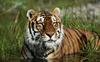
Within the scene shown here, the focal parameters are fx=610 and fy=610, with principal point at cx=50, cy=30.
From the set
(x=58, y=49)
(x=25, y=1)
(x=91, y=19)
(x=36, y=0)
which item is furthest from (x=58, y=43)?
(x=36, y=0)

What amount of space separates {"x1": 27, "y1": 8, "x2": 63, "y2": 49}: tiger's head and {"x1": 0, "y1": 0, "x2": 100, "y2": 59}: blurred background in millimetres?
502

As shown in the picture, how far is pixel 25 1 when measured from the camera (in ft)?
39.3

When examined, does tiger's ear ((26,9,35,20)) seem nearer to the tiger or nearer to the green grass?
Answer: the tiger

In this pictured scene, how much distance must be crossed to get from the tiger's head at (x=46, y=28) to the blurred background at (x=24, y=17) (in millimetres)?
502

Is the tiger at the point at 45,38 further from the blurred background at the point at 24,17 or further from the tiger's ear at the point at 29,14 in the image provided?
the blurred background at the point at 24,17

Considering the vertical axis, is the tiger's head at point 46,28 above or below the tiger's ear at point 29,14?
below

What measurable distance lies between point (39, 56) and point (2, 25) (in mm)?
1305

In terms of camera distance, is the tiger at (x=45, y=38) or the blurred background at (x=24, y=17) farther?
the blurred background at (x=24, y=17)

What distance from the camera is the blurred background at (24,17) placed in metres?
9.48

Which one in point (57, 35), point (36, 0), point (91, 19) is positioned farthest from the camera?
point (36, 0)

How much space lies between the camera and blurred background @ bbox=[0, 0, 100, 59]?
948 centimetres

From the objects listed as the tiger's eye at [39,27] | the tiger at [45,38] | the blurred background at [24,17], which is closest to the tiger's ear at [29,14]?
the tiger at [45,38]

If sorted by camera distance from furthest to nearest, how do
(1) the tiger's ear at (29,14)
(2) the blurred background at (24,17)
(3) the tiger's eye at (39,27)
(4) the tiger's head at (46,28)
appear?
(2) the blurred background at (24,17) → (1) the tiger's ear at (29,14) → (3) the tiger's eye at (39,27) → (4) the tiger's head at (46,28)

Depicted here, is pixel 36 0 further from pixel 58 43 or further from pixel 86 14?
pixel 58 43
